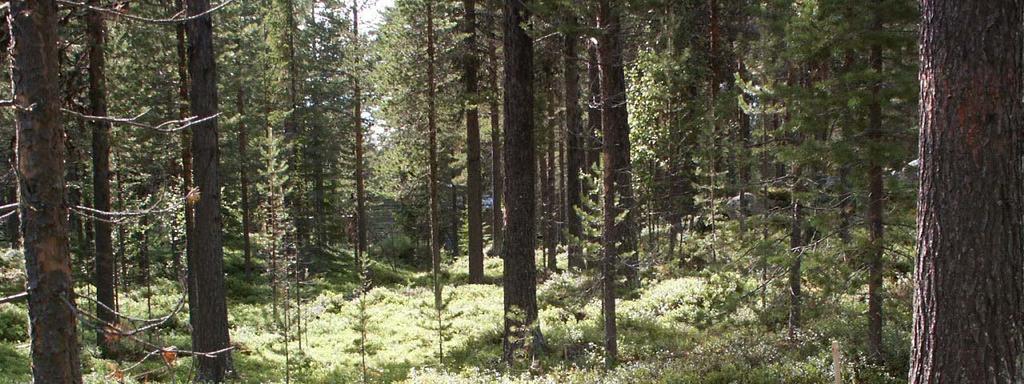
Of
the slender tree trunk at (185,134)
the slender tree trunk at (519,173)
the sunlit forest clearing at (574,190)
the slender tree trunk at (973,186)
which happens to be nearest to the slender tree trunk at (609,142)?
the sunlit forest clearing at (574,190)

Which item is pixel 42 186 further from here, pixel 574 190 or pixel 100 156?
pixel 574 190

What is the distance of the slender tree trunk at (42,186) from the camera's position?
3.37 meters

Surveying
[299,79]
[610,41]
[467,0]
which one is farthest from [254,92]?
[610,41]

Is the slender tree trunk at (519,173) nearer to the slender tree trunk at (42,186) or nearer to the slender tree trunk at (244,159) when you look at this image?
the slender tree trunk at (42,186)

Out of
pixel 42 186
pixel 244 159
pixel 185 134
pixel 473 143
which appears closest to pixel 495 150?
pixel 473 143

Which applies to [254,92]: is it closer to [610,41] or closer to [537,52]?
[537,52]

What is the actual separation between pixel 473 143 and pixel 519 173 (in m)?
9.92

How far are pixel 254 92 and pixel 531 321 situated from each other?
18.9m

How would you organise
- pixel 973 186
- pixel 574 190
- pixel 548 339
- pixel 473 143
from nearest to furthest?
pixel 973 186, pixel 548 339, pixel 473 143, pixel 574 190

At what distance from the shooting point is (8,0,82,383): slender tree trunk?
3.37 meters

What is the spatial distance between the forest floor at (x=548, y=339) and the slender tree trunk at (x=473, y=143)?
136 centimetres

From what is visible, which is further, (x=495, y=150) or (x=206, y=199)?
(x=495, y=150)

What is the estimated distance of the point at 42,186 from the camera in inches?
135

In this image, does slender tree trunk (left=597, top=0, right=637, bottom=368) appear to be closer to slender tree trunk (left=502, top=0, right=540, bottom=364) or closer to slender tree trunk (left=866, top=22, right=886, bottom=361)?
slender tree trunk (left=502, top=0, right=540, bottom=364)
